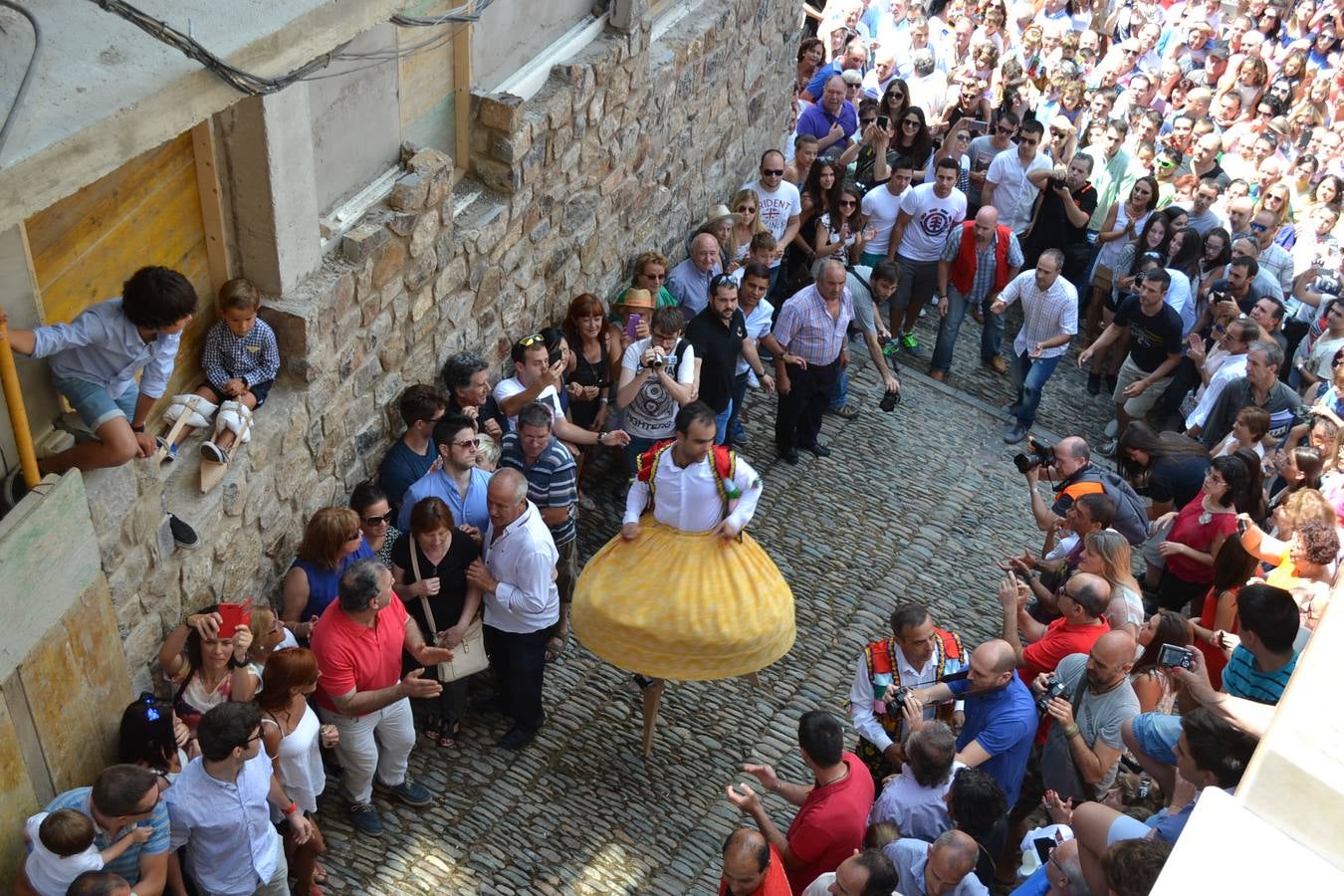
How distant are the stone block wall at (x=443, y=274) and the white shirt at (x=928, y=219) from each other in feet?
4.91

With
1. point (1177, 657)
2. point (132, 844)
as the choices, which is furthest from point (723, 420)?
point (132, 844)

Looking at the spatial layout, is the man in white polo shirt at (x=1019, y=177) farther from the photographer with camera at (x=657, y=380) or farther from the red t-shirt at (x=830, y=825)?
the red t-shirt at (x=830, y=825)

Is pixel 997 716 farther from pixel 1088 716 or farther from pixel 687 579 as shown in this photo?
pixel 687 579

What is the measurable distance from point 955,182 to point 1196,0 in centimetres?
539

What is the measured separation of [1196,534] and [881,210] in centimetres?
367

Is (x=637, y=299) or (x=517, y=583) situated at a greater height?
(x=637, y=299)

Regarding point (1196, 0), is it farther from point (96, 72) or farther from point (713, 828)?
point (96, 72)

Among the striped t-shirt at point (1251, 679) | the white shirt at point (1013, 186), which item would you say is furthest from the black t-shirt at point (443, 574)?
the white shirt at point (1013, 186)

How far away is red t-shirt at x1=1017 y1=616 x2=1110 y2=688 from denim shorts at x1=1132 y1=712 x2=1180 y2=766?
0.71 m

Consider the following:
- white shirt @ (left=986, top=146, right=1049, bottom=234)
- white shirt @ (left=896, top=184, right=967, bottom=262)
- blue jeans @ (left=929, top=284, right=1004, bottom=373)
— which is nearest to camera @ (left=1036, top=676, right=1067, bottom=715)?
blue jeans @ (left=929, top=284, right=1004, bottom=373)

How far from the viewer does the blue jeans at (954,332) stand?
33.5ft

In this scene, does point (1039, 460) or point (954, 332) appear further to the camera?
point (954, 332)

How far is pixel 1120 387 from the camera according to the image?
32.9 ft

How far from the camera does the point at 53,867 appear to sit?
451cm
